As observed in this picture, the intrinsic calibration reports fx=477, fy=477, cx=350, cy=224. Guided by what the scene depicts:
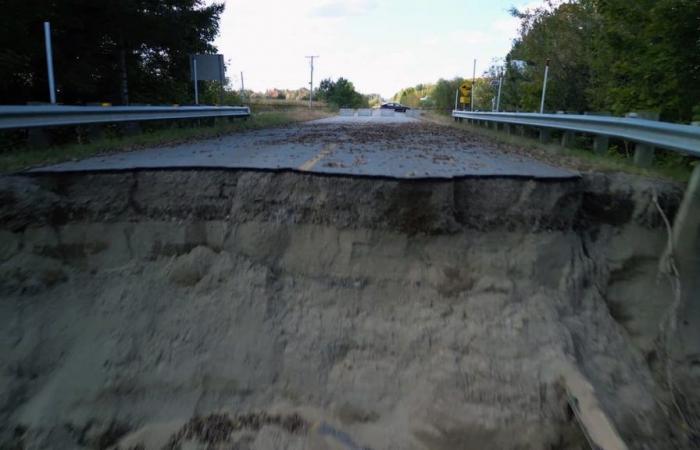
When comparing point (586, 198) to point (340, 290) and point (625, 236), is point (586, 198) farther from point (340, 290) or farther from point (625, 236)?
point (340, 290)

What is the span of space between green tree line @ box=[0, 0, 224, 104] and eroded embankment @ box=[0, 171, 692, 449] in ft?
42.4

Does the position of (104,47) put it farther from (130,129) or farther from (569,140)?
(569,140)

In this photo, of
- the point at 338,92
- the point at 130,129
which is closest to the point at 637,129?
the point at 130,129

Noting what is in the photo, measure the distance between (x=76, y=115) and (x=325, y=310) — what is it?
5.35m

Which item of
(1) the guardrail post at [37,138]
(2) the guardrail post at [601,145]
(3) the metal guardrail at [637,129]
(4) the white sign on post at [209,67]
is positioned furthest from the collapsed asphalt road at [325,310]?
(4) the white sign on post at [209,67]

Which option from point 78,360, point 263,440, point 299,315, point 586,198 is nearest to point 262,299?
point 299,315

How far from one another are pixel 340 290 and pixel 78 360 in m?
2.10

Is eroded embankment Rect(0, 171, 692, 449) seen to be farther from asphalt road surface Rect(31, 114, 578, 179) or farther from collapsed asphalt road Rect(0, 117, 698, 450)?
asphalt road surface Rect(31, 114, 578, 179)

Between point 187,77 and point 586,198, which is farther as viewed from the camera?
point 187,77

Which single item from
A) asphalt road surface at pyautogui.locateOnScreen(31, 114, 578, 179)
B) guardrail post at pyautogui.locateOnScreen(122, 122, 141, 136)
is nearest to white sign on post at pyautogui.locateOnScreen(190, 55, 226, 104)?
guardrail post at pyautogui.locateOnScreen(122, 122, 141, 136)

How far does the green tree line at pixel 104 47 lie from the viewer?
1479 centimetres

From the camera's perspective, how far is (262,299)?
3934mm

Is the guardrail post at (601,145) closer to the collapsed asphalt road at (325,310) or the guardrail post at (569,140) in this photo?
the guardrail post at (569,140)

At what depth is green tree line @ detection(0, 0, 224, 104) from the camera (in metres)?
14.8
